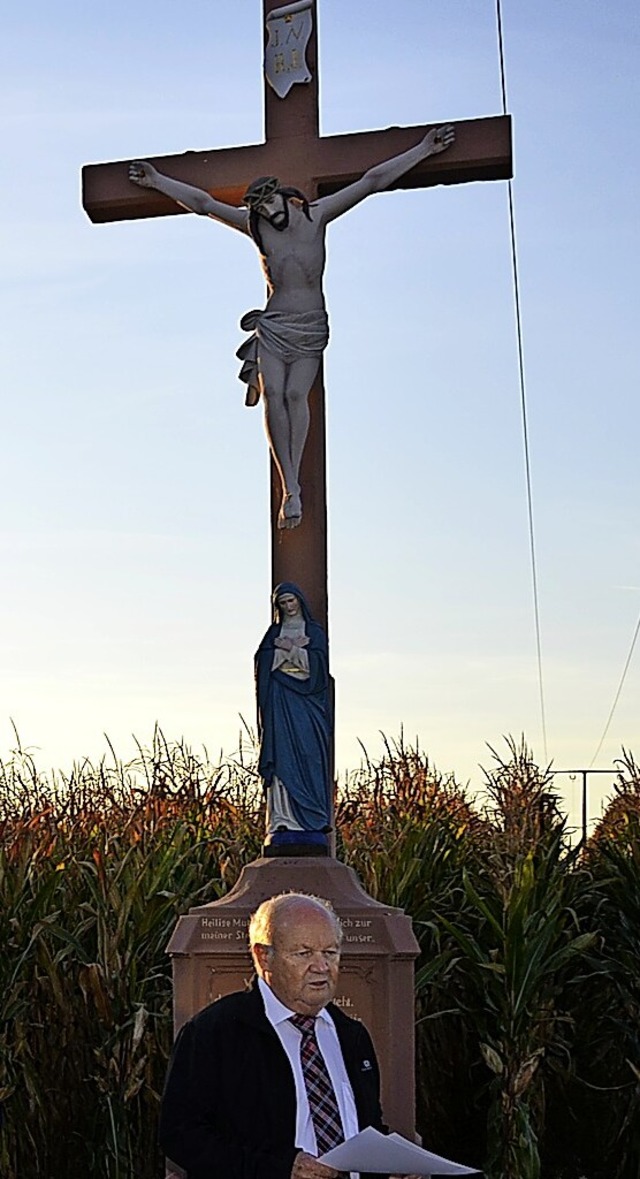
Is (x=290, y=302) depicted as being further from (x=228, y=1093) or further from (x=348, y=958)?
(x=228, y=1093)

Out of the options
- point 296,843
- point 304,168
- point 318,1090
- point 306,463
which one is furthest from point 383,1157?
point 304,168

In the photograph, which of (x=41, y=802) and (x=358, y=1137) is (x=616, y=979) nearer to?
(x=41, y=802)

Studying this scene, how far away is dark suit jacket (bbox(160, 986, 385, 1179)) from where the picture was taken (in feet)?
12.1

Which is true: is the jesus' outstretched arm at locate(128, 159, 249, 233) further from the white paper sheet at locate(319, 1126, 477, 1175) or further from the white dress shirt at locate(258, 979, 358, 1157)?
the white paper sheet at locate(319, 1126, 477, 1175)

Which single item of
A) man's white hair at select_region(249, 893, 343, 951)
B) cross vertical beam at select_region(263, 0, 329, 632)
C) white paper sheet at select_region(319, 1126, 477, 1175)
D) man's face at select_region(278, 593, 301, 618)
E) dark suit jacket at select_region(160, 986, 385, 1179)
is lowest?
white paper sheet at select_region(319, 1126, 477, 1175)

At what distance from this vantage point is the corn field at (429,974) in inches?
290

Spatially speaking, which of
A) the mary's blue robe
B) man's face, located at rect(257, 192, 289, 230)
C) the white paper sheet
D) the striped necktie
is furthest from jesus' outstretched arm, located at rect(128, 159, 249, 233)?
the white paper sheet

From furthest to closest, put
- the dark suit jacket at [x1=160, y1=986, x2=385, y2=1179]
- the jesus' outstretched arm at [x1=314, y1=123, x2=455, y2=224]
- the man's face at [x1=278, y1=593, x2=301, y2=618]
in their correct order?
the jesus' outstretched arm at [x1=314, y1=123, x2=455, y2=224] → the man's face at [x1=278, y1=593, x2=301, y2=618] → the dark suit jacket at [x1=160, y1=986, x2=385, y2=1179]

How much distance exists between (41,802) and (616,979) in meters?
3.60

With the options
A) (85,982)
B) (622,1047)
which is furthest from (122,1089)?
(622,1047)

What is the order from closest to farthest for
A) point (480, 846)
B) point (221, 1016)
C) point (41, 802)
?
1. point (221, 1016)
2. point (480, 846)
3. point (41, 802)

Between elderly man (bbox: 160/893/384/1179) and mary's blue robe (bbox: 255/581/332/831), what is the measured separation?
2905mm

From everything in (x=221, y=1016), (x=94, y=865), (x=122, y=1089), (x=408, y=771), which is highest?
(x=408, y=771)

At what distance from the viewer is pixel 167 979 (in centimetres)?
780
